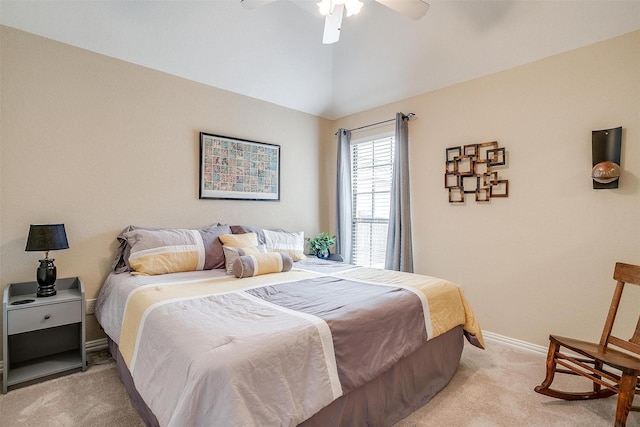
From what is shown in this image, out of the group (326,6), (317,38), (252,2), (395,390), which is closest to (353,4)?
(326,6)

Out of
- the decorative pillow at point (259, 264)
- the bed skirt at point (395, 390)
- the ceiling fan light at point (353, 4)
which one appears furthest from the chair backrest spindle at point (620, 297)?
the ceiling fan light at point (353, 4)

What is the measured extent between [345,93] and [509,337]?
3.32 metres

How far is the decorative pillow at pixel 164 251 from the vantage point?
2.60 metres

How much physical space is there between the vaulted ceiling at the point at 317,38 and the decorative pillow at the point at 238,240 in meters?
1.69

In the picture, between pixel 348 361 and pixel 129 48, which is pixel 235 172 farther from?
pixel 348 361

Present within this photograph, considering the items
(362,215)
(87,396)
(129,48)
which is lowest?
(87,396)

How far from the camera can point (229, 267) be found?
280cm

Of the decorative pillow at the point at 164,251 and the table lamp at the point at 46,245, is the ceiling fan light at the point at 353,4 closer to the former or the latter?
the decorative pillow at the point at 164,251

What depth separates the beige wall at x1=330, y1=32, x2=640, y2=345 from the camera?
2.44 meters

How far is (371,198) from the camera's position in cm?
Answer: 424

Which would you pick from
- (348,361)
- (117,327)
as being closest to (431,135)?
(348,361)

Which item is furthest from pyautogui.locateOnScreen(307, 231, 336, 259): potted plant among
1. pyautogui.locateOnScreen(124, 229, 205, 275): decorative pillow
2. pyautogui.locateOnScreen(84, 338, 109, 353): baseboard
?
pyautogui.locateOnScreen(84, 338, 109, 353): baseboard

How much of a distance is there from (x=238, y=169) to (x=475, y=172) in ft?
8.42

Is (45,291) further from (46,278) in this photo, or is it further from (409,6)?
(409,6)
